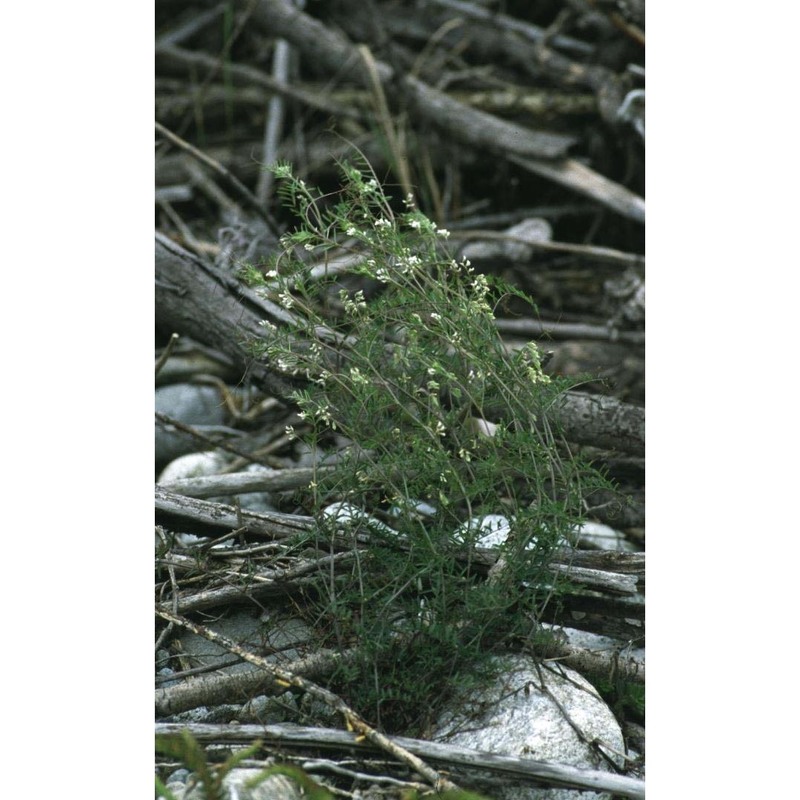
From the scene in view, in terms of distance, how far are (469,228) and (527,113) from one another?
505 mm

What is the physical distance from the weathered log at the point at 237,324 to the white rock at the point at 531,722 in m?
0.61

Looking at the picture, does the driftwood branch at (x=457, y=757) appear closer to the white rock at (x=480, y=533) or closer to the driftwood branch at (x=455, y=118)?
the white rock at (x=480, y=533)

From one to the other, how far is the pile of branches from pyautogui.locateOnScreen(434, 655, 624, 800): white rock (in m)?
0.54

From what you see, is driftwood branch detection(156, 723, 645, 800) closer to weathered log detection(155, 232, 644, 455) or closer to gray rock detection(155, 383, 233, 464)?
weathered log detection(155, 232, 644, 455)

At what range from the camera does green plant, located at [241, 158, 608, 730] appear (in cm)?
161

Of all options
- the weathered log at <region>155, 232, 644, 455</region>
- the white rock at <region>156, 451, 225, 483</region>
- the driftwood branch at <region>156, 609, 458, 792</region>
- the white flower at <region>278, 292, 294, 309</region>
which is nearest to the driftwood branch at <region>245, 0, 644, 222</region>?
the weathered log at <region>155, 232, 644, 455</region>

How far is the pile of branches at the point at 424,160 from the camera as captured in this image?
236 centimetres

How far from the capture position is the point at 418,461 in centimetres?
168

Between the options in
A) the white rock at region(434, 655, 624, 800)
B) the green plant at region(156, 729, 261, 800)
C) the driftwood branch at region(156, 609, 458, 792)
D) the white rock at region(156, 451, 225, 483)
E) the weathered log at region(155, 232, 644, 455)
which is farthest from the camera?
the white rock at region(156, 451, 225, 483)

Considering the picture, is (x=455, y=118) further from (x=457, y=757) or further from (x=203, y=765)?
(x=203, y=765)

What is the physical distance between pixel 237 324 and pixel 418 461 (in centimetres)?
73
